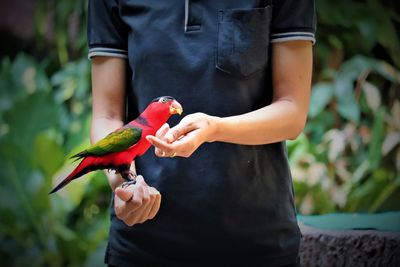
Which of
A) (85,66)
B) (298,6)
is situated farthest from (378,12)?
(298,6)

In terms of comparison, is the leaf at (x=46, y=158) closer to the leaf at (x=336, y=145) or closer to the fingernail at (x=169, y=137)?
the leaf at (x=336, y=145)

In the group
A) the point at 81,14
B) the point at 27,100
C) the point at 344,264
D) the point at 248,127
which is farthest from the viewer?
the point at 81,14

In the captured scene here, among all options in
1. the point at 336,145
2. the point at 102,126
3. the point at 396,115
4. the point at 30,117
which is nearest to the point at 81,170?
the point at 102,126

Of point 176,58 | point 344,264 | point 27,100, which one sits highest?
point 176,58

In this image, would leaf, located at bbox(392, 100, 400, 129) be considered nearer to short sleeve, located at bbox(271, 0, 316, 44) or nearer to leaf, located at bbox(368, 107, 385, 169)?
leaf, located at bbox(368, 107, 385, 169)

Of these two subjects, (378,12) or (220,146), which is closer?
(220,146)

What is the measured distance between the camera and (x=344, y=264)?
134cm

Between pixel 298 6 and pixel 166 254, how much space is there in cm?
35

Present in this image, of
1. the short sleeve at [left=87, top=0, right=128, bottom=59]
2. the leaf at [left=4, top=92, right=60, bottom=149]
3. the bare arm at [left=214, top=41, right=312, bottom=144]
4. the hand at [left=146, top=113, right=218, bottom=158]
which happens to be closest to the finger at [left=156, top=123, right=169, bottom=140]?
the hand at [left=146, top=113, right=218, bottom=158]

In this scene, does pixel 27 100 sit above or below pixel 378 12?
below

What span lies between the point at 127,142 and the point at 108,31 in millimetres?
228

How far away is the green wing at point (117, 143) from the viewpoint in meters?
0.66

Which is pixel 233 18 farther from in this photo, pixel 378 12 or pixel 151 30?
pixel 378 12

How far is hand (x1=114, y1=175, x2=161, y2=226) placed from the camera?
636 millimetres
